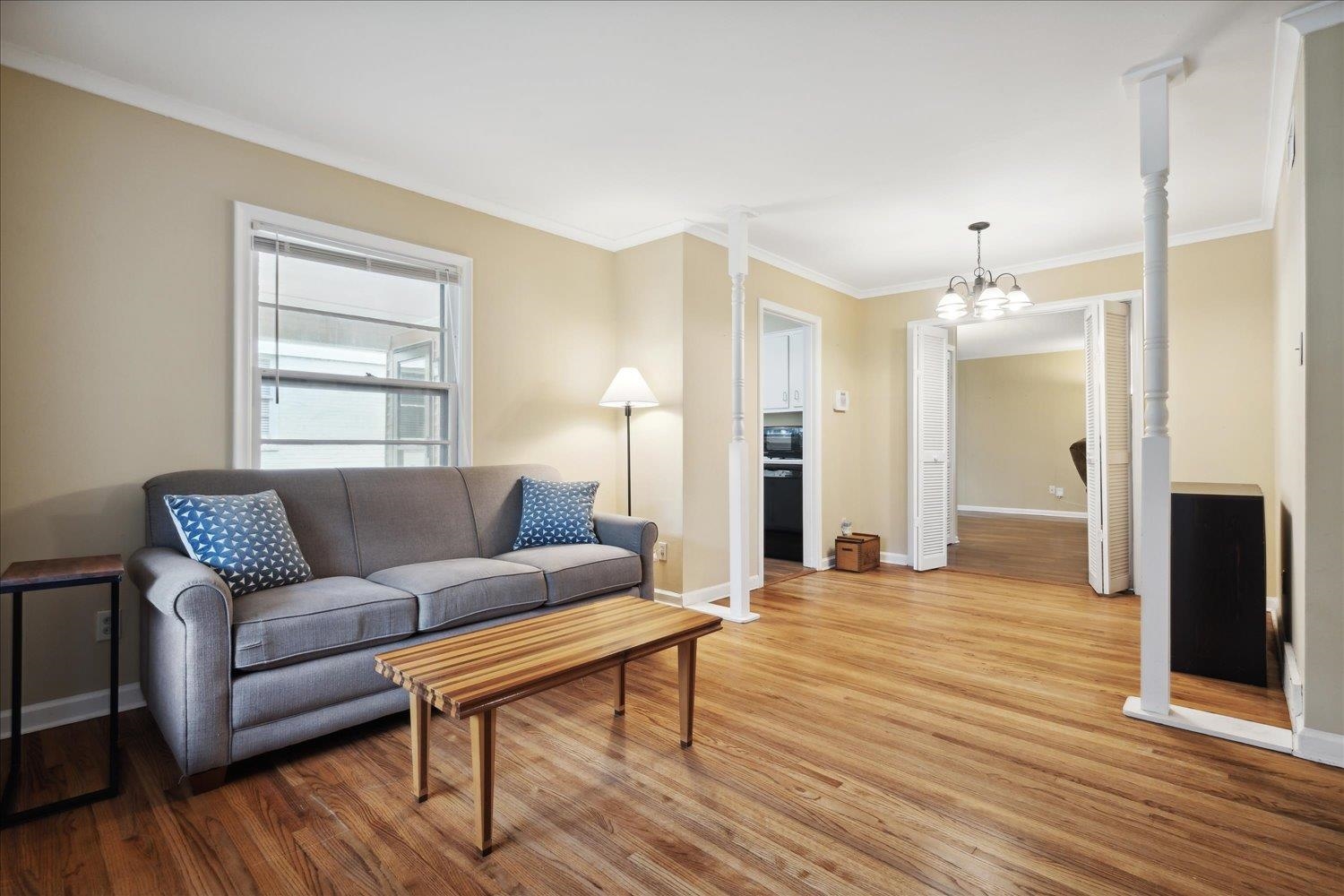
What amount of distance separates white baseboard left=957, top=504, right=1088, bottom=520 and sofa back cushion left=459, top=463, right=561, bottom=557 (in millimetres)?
8330

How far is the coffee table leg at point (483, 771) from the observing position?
1.63 metres

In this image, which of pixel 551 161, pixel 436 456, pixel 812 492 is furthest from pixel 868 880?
pixel 812 492

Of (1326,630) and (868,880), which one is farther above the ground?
(1326,630)

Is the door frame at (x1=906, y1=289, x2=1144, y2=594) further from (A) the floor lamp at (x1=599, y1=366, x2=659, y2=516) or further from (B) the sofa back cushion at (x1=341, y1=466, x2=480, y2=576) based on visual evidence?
(B) the sofa back cushion at (x1=341, y1=466, x2=480, y2=576)

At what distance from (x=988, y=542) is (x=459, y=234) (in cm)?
610

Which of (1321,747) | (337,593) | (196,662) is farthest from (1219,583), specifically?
(196,662)

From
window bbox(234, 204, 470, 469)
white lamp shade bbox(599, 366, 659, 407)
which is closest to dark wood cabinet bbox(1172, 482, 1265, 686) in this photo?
white lamp shade bbox(599, 366, 659, 407)

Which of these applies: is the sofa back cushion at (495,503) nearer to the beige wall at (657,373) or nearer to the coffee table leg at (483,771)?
the beige wall at (657,373)

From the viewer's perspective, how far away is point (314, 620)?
216 centimetres

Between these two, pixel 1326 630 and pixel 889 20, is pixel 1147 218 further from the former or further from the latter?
pixel 1326 630

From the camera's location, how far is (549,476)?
3.81 metres

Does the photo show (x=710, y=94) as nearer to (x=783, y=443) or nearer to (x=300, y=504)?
(x=300, y=504)

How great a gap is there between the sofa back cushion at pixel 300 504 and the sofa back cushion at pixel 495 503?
623mm

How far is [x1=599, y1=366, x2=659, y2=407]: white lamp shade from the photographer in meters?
4.03
